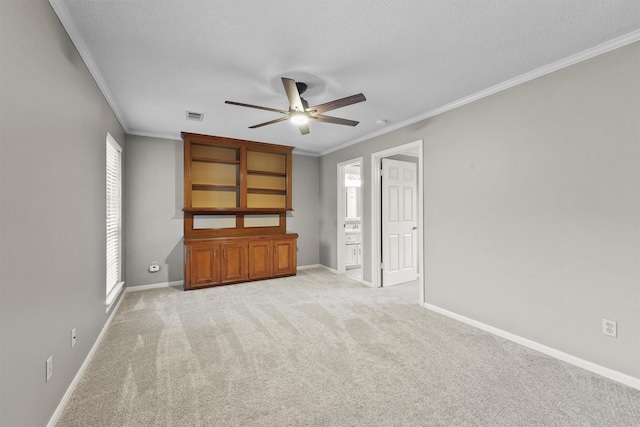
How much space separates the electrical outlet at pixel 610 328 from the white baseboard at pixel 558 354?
26cm

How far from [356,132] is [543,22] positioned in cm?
276

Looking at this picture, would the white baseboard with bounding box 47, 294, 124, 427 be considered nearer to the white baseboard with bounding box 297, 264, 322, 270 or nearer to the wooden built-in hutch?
the wooden built-in hutch

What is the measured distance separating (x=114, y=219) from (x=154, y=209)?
96 cm

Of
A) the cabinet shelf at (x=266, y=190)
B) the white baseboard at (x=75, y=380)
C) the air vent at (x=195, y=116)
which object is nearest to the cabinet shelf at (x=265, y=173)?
the cabinet shelf at (x=266, y=190)

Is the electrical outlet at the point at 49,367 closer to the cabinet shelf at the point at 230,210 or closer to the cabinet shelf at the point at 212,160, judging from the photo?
the cabinet shelf at the point at 230,210

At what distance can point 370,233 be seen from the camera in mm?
4660

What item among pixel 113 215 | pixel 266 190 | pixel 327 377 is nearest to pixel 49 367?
pixel 327 377

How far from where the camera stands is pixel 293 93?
8.09ft

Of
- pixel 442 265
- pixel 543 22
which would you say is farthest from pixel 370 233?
pixel 543 22

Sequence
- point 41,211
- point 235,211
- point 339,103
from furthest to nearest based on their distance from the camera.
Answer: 1. point 235,211
2. point 339,103
3. point 41,211

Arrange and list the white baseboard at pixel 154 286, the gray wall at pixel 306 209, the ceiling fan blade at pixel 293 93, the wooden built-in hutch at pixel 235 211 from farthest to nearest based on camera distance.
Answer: the gray wall at pixel 306 209 < the wooden built-in hutch at pixel 235 211 < the white baseboard at pixel 154 286 < the ceiling fan blade at pixel 293 93

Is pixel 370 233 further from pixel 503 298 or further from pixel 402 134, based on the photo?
pixel 503 298

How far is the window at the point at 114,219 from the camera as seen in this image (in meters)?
3.32

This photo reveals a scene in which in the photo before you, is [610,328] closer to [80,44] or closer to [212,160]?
[80,44]
